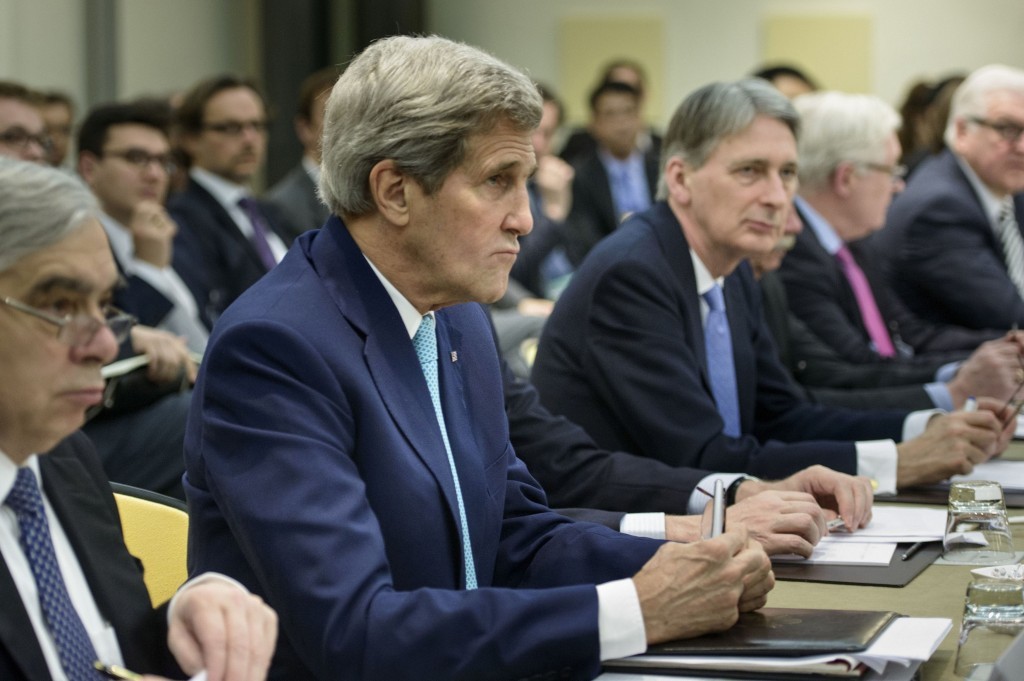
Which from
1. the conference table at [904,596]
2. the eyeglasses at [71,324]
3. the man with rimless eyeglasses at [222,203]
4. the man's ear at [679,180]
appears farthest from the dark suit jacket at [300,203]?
the eyeglasses at [71,324]

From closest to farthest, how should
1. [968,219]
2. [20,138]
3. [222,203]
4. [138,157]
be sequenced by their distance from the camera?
A: [20,138]
[968,219]
[138,157]
[222,203]

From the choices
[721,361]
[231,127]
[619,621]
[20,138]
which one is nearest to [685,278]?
[721,361]

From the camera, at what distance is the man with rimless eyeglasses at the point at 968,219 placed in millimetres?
4598

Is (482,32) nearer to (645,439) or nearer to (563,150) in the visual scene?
(563,150)

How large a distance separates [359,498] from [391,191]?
16.5 inches

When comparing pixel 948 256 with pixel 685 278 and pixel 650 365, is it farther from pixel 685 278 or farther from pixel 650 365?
pixel 650 365

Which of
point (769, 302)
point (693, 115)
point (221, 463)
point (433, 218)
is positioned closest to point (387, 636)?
point (221, 463)

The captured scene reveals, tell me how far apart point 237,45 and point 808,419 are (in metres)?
7.07

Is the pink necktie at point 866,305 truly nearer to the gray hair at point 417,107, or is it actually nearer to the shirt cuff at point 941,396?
the shirt cuff at point 941,396

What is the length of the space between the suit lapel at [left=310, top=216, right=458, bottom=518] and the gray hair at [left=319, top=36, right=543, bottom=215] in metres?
0.07

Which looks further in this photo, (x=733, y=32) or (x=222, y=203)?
(x=733, y=32)

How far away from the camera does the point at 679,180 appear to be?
9.50 ft

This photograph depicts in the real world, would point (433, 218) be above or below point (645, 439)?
above

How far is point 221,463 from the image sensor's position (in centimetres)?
155
